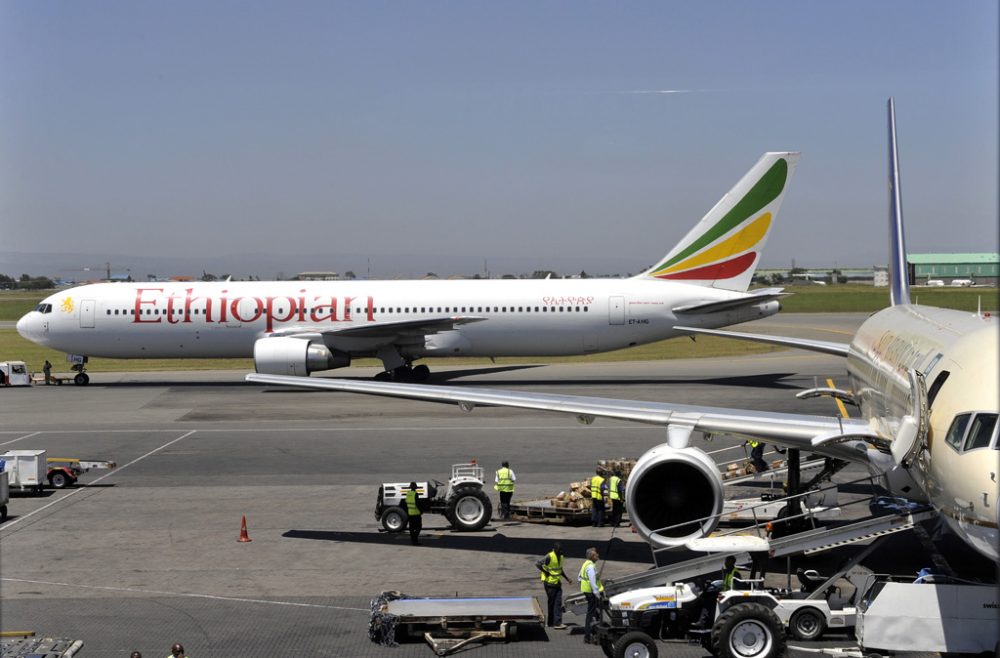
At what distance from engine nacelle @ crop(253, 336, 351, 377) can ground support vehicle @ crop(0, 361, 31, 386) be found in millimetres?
14229

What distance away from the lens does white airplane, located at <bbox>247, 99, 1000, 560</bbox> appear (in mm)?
11141

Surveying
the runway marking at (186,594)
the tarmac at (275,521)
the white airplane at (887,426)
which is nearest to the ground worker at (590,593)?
the tarmac at (275,521)

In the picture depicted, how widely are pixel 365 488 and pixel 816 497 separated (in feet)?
35.4

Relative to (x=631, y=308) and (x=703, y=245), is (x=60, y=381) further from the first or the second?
(x=703, y=245)

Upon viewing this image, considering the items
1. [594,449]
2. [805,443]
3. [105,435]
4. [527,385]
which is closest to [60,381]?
[105,435]

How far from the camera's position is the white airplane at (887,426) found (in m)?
11.1

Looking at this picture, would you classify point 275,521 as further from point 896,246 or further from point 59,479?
point 896,246

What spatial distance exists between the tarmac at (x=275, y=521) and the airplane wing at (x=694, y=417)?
2.98m

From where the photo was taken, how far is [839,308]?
105562 mm

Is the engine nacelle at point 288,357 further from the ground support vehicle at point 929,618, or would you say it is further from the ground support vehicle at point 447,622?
the ground support vehicle at point 929,618

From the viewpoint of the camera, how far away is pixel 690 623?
15.0 m

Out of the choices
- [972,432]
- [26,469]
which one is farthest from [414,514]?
[972,432]

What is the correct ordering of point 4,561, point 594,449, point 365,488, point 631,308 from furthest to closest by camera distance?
point 631,308 < point 594,449 < point 365,488 < point 4,561

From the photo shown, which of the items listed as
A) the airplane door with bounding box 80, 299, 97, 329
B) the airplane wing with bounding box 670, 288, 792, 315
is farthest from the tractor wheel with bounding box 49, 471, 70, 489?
the airplane wing with bounding box 670, 288, 792, 315
